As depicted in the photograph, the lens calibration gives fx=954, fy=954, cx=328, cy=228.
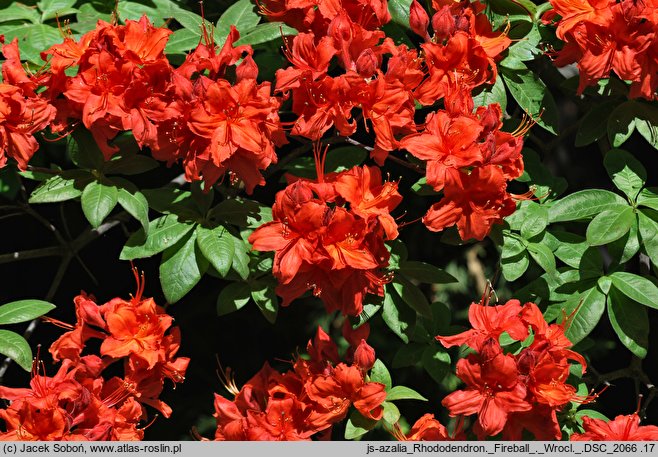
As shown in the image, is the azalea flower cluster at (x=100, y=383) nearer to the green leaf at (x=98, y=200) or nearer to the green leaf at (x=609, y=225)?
the green leaf at (x=98, y=200)

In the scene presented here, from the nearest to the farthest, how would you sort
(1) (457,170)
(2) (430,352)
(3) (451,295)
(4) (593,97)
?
(1) (457,170), (2) (430,352), (4) (593,97), (3) (451,295)

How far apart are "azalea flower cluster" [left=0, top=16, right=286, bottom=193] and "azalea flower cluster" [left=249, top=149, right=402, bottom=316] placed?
125 mm

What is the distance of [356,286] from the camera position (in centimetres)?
169

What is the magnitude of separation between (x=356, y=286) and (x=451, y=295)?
4.13 feet

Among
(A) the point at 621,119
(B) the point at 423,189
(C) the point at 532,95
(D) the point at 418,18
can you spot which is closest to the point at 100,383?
(B) the point at 423,189

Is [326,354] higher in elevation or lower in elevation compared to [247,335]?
higher

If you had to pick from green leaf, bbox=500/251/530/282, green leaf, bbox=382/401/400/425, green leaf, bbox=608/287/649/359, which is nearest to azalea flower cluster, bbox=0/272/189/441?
green leaf, bbox=382/401/400/425

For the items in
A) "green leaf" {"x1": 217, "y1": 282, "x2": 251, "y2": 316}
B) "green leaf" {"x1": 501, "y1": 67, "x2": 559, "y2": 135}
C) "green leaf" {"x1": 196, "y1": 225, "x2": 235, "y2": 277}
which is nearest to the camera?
"green leaf" {"x1": 196, "y1": 225, "x2": 235, "y2": 277}

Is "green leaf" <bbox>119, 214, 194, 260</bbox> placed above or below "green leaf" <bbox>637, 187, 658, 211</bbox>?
below

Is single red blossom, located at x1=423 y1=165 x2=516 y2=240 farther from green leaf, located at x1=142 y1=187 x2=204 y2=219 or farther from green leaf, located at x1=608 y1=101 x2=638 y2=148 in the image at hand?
green leaf, located at x1=142 y1=187 x2=204 y2=219

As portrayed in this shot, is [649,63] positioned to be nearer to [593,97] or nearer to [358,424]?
[593,97]

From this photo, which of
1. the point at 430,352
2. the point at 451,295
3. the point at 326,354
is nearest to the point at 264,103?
the point at 326,354

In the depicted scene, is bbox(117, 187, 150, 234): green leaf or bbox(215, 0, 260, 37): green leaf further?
bbox(215, 0, 260, 37): green leaf

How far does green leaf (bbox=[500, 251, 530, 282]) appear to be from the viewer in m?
1.82
